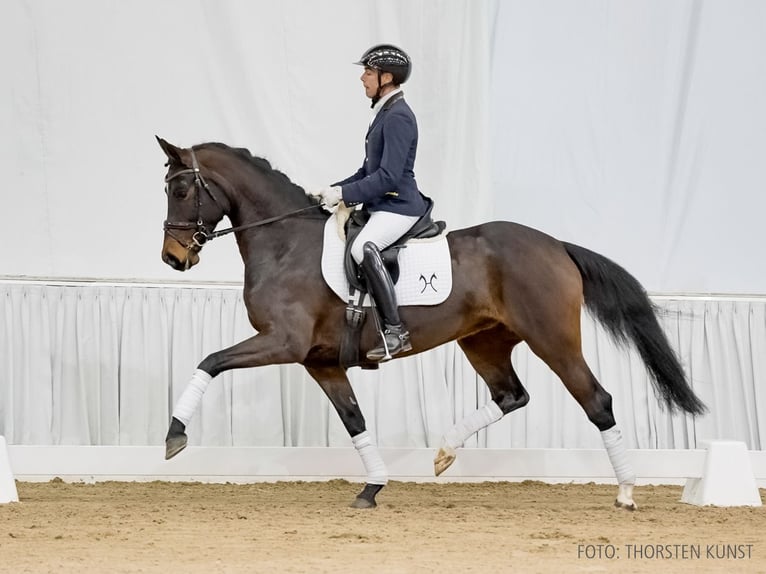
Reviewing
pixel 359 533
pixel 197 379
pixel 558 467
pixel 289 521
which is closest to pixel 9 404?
pixel 197 379

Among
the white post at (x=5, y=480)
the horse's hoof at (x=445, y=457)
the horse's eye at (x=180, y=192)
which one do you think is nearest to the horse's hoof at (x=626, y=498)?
the horse's hoof at (x=445, y=457)

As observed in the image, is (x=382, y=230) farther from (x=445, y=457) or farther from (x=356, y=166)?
(x=356, y=166)

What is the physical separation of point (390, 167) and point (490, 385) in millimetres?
1330

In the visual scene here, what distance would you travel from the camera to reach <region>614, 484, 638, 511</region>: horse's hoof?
16.0ft

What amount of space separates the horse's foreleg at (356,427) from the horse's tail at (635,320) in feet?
4.32

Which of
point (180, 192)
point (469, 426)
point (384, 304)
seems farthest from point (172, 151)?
point (469, 426)

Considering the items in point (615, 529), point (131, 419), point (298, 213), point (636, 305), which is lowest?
point (615, 529)

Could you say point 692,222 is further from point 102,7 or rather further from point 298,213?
point 102,7

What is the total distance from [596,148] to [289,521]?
3555 millimetres

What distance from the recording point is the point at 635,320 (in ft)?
16.6

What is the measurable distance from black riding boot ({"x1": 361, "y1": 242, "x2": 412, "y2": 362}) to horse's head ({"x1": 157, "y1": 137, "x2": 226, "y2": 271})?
2.66ft

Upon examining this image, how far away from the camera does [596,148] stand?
6684mm

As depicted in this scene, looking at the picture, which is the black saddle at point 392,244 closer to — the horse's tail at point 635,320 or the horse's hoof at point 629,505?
the horse's tail at point 635,320

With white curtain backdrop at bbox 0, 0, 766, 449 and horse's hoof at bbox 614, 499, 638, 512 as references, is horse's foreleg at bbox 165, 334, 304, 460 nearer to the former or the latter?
white curtain backdrop at bbox 0, 0, 766, 449
